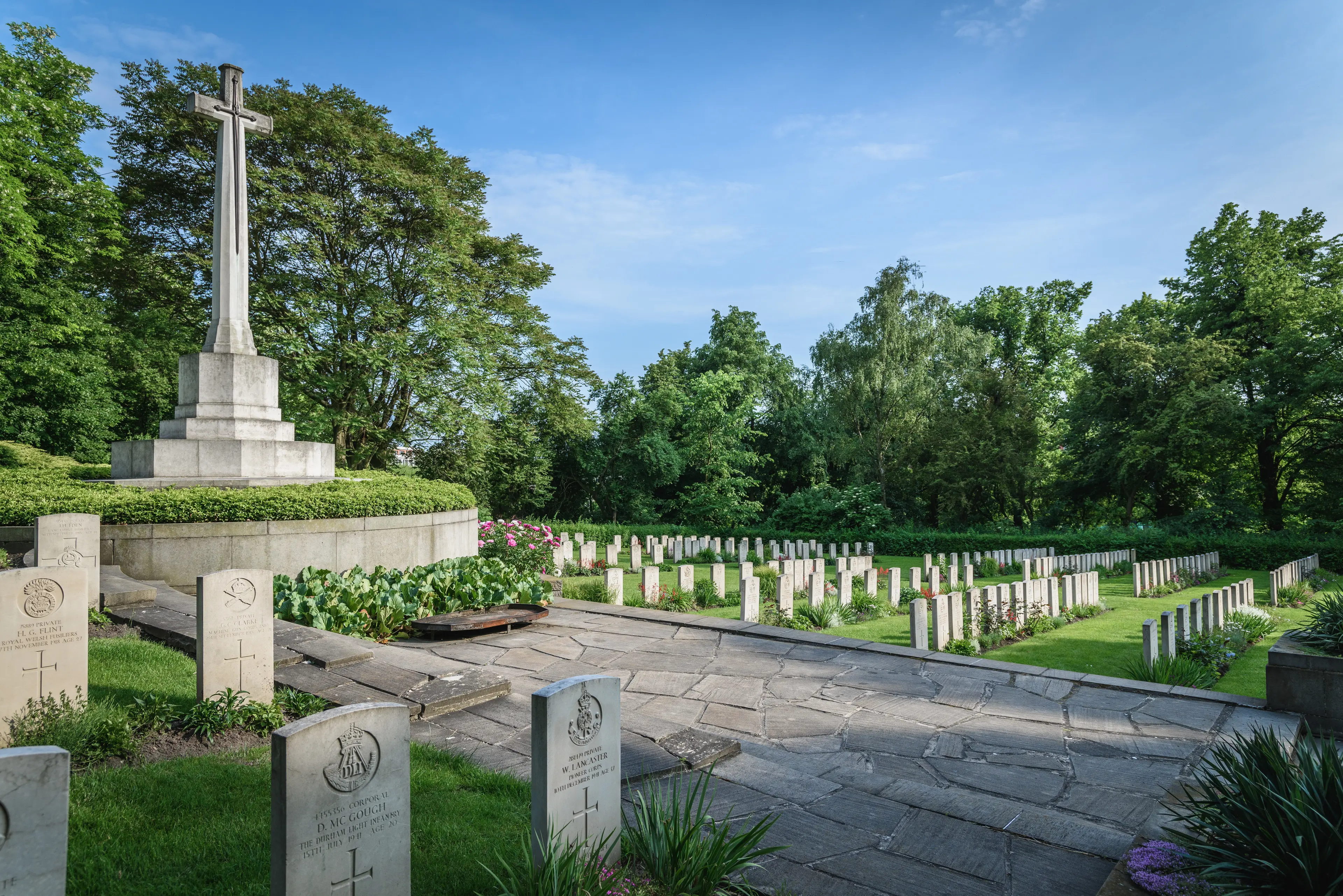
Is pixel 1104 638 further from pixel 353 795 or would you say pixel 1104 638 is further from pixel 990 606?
pixel 353 795

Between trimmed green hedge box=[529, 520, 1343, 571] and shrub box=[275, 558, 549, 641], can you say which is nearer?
shrub box=[275, 558, 549, 641]

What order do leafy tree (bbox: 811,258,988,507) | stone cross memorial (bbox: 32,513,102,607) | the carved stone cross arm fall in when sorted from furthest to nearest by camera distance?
1. leafy tree (bbox: 811,258,988,507)
2. the carved stone cross arm
3. stone cross memorial (bbox: 32,513,102,607)

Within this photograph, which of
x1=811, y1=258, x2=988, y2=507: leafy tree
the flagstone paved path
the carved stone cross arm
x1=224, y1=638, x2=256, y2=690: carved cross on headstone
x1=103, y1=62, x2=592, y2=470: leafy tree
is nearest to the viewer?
the flagstone paved path

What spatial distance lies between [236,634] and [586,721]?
3.00 metres

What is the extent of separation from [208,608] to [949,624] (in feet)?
23.8

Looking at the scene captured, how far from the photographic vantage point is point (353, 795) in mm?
2238

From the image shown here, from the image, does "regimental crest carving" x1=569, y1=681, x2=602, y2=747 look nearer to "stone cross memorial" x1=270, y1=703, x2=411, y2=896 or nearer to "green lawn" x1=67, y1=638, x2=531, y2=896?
"green lawn" x1=67, y1=638, x2=531, y2=896

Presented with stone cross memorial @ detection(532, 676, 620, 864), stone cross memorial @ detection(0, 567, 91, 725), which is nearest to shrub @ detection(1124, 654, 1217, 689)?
stone cross memorial @ detection(532, 676, 620, 864)

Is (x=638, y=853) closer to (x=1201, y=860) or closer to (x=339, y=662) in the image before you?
(x=1201, y=860)

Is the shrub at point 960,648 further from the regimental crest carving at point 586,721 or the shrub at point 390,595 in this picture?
the regimental crest carving at point 586,721

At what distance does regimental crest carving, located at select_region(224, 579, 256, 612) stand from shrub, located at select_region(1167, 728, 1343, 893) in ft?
16.7

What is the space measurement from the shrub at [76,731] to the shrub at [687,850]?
280 cm

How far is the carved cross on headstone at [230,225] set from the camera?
10.5 meters

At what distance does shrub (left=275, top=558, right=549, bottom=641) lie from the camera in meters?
7.03
